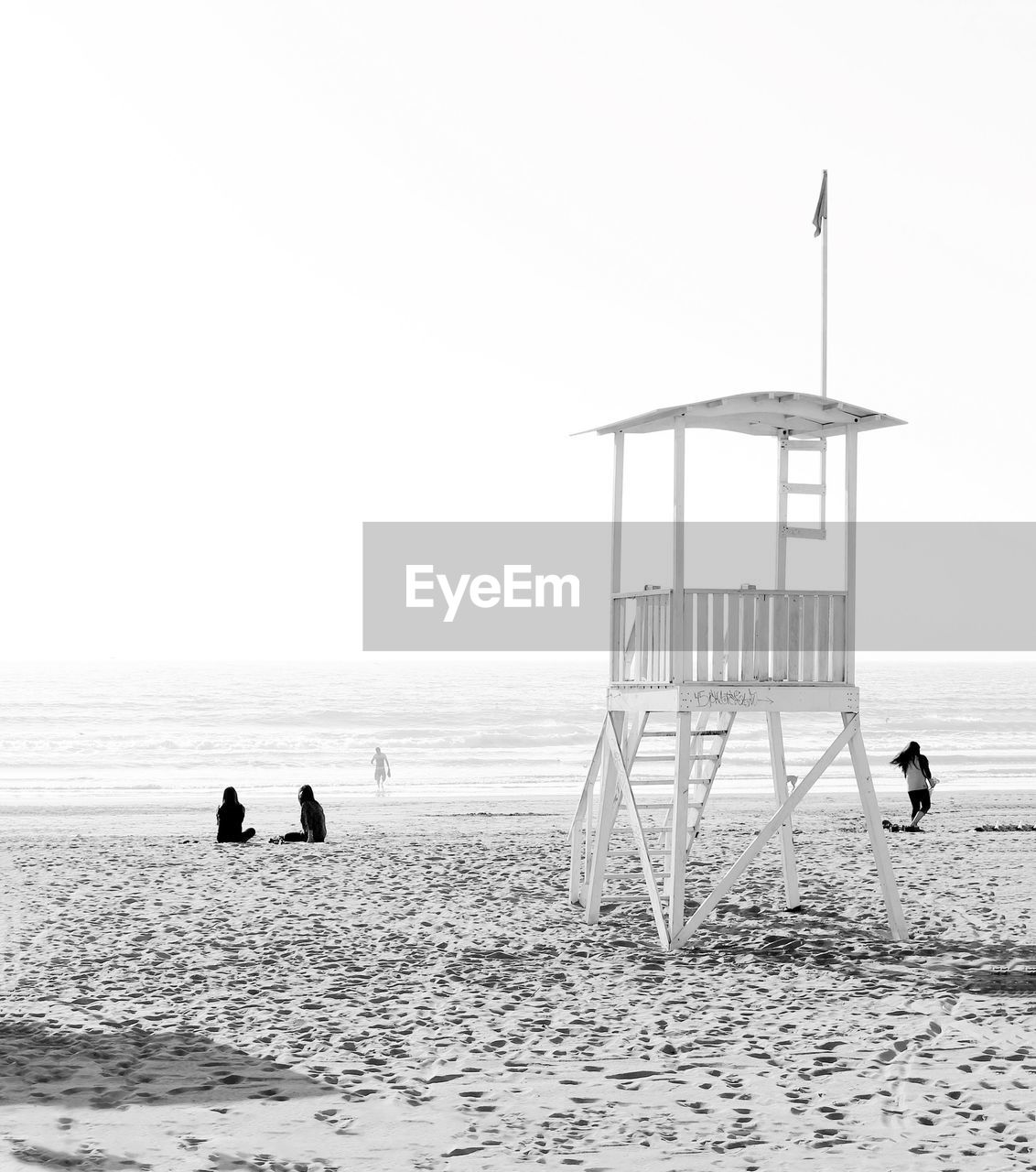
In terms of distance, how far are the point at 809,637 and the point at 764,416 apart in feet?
5.97

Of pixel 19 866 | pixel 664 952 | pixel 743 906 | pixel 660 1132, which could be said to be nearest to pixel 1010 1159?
pixel 660 1132

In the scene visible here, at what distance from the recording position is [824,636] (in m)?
11.0

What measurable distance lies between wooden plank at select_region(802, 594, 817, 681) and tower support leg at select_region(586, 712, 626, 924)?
63.7 inches

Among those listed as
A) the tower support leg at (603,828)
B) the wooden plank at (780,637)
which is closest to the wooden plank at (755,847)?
the wooden plank at (780,637)

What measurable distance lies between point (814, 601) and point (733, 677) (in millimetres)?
942

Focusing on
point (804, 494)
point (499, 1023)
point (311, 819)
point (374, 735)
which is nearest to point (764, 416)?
point (804, 494)

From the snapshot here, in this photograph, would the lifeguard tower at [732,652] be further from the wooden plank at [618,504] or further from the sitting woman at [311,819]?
the sitting woman at [311,819]

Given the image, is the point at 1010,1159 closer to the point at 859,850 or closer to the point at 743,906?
the point at 743,906

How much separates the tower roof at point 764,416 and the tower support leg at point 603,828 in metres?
2.47

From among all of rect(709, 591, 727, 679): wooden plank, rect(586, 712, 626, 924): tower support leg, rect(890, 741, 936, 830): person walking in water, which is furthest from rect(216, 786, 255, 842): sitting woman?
rect(890, 741, 936, 830): person walking in water

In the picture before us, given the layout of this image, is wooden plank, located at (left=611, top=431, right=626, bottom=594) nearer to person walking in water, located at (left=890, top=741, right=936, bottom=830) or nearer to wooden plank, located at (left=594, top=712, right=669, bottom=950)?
wooden plank, located at (left=594, top=712, right=669, bottom=950)

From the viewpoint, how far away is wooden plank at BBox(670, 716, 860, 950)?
10344 millimetres

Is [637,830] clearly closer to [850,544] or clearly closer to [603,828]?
[603,828]

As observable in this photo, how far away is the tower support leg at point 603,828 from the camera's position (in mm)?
11484
